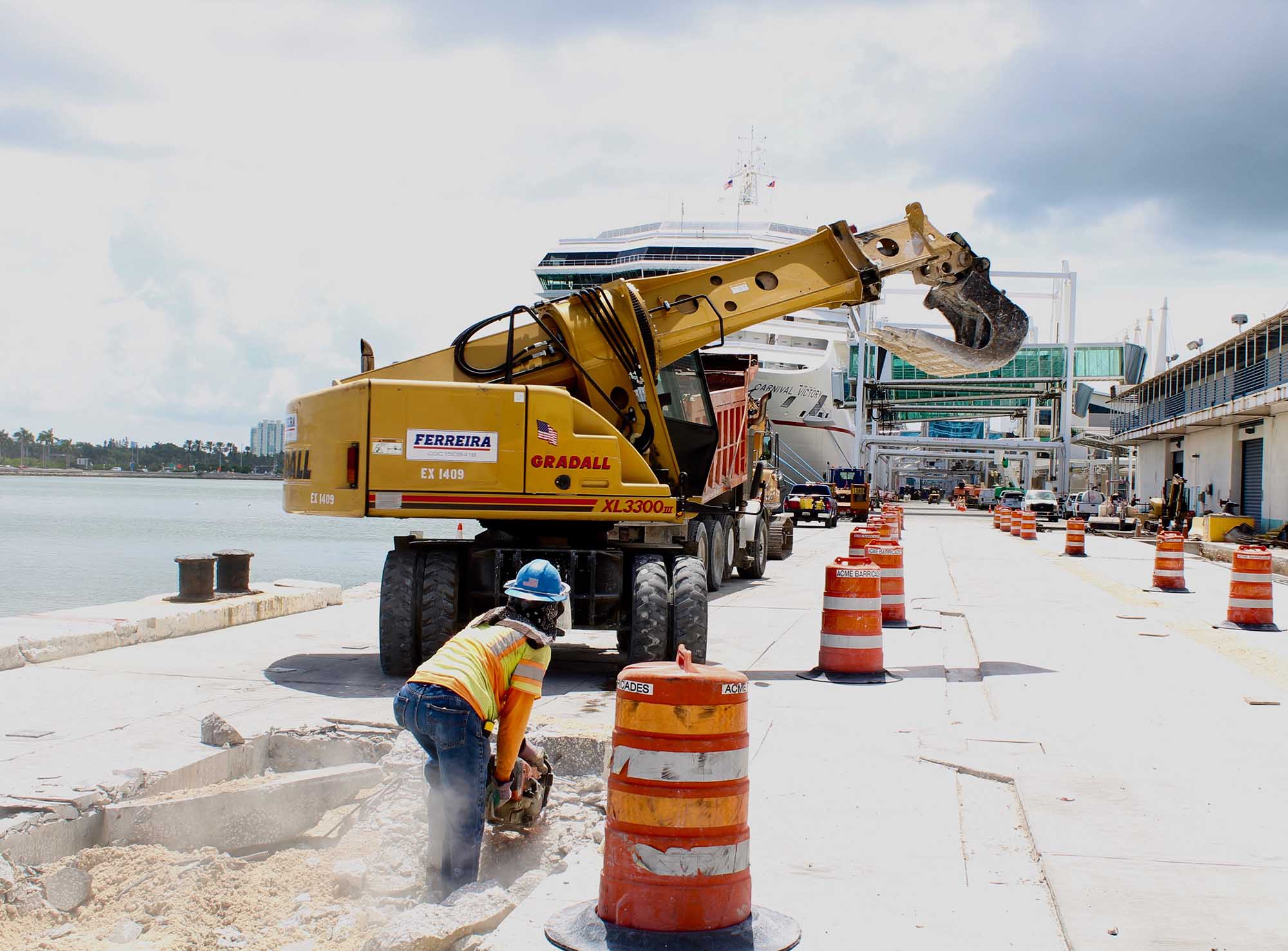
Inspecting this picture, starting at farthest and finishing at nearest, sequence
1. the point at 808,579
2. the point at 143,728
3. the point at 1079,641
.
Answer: the point at 808,579 → the point at 1079,641 → the point at 143,728

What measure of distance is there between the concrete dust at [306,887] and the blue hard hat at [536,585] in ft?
3.84

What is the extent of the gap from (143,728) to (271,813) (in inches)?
70.7

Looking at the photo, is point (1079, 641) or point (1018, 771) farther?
point (1079, 641)

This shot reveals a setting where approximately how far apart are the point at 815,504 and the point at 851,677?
116 ft

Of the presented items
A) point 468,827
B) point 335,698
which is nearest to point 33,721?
point 335,698

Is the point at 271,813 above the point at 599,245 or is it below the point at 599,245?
below

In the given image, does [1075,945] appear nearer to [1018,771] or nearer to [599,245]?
[1018,771]

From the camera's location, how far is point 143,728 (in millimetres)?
7199

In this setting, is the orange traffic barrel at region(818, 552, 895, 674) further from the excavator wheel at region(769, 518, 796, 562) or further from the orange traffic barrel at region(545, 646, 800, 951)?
the excavator wheel at region(769, 518, 796, 562)

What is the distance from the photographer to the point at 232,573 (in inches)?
524

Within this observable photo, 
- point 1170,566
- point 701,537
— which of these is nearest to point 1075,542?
point 1170,566

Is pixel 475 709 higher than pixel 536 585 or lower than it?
lower

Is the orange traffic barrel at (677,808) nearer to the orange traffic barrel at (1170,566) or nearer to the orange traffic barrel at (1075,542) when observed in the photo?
the orange traffic barrel at (1170,566)

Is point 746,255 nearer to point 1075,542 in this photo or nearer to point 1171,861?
point 1075,542
